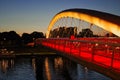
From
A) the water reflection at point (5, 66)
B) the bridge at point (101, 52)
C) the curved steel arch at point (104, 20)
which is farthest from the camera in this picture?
the water reflection at point (5, 66)

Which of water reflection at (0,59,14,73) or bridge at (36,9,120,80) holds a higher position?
bridge at (36,9,120,80)

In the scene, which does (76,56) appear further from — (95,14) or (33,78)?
(33,78)

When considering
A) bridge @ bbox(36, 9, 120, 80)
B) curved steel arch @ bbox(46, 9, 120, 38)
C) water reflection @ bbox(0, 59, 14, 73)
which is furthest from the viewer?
water reflection @ bbox(0, 59, 14, 73)

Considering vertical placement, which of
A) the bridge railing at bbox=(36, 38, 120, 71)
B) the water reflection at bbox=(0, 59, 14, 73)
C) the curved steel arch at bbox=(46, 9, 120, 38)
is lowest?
the water reflection at bbox=(0, 59, 14, 73)

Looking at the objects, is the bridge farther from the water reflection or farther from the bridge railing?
the water reflection

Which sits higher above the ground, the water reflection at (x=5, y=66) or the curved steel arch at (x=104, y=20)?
the curved steel arch at (x=104, y=20)

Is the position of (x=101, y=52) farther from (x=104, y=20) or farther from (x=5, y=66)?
(x=5, y=66)

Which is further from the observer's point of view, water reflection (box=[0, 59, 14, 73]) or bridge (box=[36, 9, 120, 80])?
water reflection (box=[0, 59, 14, 73])

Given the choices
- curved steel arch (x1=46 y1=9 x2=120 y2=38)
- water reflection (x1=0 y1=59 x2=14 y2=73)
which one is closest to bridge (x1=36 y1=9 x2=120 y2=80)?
curved steel arch (x1=46 y1=9 x2=120 y2=38)

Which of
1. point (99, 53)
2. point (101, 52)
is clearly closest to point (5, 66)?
point (101, 52)

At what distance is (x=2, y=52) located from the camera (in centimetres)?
12106

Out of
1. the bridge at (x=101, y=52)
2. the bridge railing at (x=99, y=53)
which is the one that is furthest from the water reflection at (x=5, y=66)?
the bridge railing at (x=99, y=53)

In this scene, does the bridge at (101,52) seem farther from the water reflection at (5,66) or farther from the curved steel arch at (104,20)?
the water reflection at (5,66)

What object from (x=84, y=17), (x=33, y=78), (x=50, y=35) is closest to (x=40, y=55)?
(x=50, y=35)
